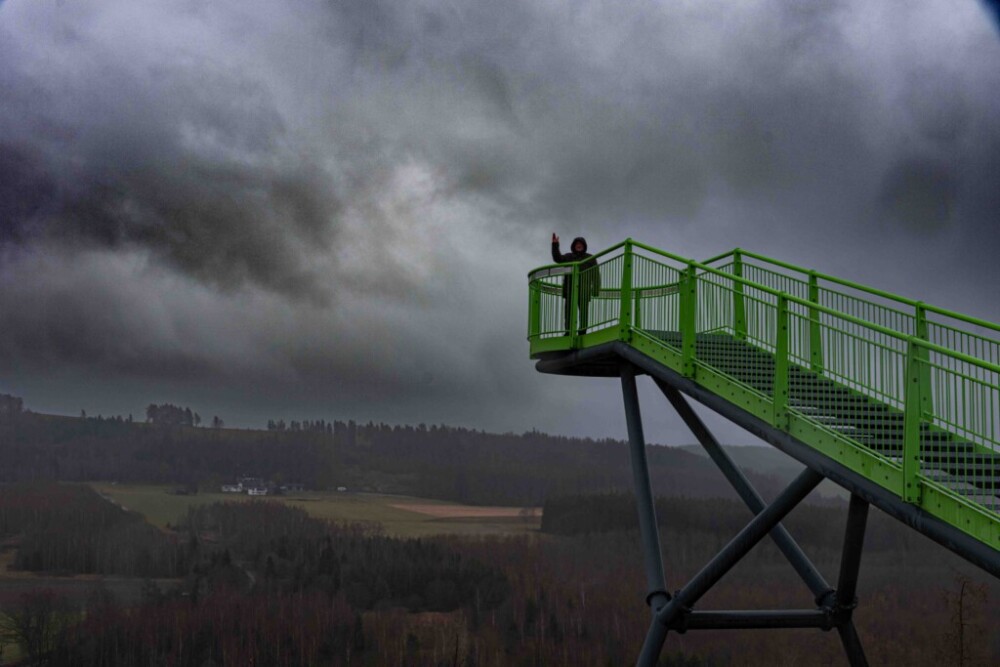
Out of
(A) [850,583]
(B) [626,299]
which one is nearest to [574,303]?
(B) [626,299]

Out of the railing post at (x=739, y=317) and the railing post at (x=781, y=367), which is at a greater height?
the railing post at (x=739, y=317)

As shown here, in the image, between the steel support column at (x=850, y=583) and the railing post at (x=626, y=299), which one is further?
the railing post at (x=626, y=299)

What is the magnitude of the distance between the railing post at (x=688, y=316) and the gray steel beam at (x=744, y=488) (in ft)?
7.11

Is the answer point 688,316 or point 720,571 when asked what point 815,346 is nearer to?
point 688,316

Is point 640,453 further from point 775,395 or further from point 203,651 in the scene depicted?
point 203,651

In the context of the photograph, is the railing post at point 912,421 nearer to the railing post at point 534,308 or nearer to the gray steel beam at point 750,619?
the gray steel beam at point 750,619

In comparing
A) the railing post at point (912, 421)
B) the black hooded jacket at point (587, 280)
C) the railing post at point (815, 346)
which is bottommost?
the railing post at point (912, 421)

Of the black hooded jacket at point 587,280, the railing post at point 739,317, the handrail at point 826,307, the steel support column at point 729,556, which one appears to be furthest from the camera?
the black hooded jacket at point 587,280

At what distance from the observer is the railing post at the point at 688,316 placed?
17625mm

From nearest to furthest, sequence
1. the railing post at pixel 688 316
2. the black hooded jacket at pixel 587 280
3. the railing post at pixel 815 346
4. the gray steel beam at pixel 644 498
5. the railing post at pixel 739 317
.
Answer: the railing post at pixel 815 346, the railing post at pixel 688 316, the gray steel beam at pixel 644 498, the railing post at pixel 739 317, the black hooded jacket at pixel 587 280

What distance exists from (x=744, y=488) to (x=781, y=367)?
6.42 m

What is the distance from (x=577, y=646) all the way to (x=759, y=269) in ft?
622

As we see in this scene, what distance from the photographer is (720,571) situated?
18453 millimetres

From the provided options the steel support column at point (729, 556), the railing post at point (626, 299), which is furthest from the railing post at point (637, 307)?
the steel support column at point (729, 556)
